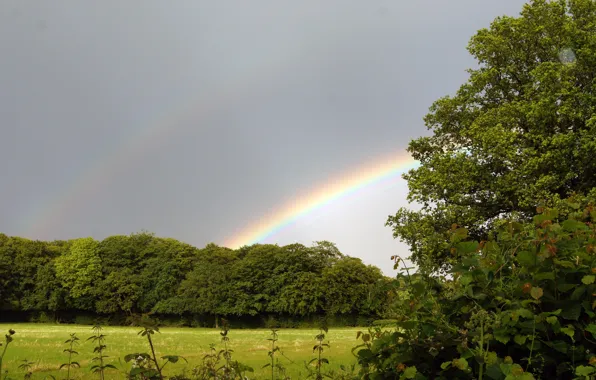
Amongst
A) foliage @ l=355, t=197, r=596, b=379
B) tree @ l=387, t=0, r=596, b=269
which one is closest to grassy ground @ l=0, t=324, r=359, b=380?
foliage @ l=355, t=197, r=596, b=379

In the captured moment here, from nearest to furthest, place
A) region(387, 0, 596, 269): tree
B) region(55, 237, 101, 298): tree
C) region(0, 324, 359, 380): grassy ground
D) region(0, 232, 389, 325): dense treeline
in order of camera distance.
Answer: region(0, 324, 359, 380): grassy ground < region(387, 0, 596, 269): tree < region(0, 232, 389, 325): dense treeline < region(55, 237, 101, 298): tree

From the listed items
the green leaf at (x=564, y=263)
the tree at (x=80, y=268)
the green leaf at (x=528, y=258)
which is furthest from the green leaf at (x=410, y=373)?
the tree at (x=80, y=268)

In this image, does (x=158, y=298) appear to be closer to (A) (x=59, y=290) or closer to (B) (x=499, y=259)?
(A) (x=59, y=290)

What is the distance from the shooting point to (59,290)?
288ft

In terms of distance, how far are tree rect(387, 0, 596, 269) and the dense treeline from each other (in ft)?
182

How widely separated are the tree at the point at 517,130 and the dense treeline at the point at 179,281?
182ft

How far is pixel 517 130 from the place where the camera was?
26.2 metres

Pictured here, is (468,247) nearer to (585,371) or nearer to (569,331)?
(569,331)

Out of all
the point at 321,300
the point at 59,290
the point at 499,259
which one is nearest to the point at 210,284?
the point at 321,300

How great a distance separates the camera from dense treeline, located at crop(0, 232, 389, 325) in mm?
81438

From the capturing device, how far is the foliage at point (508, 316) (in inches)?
105

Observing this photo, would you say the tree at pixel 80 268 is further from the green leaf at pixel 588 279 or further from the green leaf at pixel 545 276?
the green leaf at pixel 588 279

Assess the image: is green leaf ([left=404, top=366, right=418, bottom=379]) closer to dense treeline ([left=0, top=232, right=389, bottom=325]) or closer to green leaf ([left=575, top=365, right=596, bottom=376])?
green leaf ([left=575, top=365, right=596, bottom=376])

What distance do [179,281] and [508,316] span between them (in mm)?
95686
